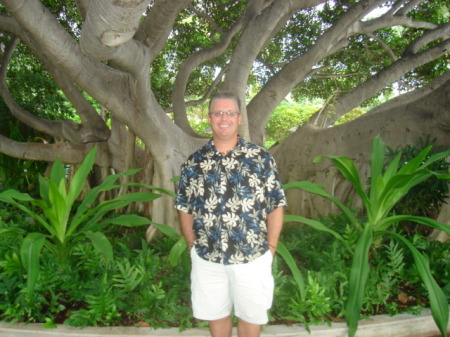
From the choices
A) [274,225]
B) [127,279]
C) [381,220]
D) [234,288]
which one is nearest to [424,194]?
[381,220]

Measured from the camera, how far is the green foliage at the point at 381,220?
2.13 m

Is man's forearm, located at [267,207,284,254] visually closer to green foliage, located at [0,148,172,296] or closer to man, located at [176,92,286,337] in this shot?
man, located at [176,92,286,337]

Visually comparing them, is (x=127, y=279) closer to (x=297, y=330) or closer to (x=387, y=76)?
(x=297, y=330)

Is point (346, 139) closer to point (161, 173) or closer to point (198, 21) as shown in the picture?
point (161, 173)

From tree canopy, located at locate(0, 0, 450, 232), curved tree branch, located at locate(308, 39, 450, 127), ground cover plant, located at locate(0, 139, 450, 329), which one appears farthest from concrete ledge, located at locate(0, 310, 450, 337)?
curved tree branch, located at locate(308, 39, 450, 127)

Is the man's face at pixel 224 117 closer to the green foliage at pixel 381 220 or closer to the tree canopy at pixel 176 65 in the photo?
the tree canopy at pixel 176 65

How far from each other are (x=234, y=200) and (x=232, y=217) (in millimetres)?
75

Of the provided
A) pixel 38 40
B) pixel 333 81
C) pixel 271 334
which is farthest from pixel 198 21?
pixel 271 334

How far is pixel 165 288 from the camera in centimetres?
265

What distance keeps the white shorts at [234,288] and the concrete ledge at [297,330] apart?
432 mm

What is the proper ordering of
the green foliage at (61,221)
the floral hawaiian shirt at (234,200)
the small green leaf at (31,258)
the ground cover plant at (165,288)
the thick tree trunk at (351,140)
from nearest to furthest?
1. the floral hawaiian shirt at (234,200)
2. the small green leaf at (31,258)
3. the green foliage at (61,221)
4. the ground cover plant at (165,288)
5. the thick tree trunk at (351,140)

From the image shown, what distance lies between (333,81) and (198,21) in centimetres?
297

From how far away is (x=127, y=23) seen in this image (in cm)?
184

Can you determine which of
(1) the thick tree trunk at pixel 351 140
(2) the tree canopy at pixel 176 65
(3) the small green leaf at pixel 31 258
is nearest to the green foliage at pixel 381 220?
(1) the thick tree trunk at pixel 351 140
